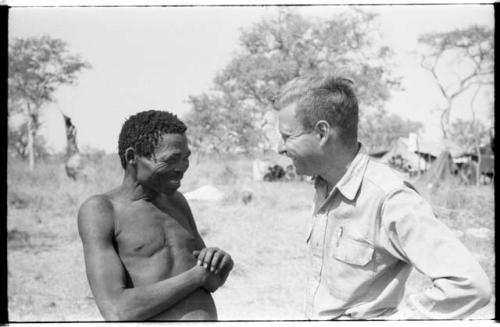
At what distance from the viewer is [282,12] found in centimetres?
1127

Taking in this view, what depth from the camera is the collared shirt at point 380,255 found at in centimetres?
154

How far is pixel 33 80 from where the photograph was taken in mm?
9578

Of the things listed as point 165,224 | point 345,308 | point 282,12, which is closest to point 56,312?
point 165,224

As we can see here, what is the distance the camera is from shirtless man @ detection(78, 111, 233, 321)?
180cm

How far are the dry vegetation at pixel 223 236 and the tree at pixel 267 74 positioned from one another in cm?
111

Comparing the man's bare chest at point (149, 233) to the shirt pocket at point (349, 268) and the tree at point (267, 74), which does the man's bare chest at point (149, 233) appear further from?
the tree at point (267, 74)

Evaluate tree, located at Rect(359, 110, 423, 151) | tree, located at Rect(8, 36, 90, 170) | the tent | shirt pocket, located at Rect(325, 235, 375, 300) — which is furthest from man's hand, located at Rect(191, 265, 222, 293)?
tree, located at Rect(359, 110, 423, 151)

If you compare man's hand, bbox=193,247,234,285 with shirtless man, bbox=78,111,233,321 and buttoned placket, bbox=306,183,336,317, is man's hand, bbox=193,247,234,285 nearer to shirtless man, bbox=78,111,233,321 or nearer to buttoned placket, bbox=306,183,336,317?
shirtless man, bbox=78,111,233,321

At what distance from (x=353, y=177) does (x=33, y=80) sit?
8.93 m

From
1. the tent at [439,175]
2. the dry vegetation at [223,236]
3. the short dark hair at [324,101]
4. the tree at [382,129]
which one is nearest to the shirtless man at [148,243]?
the short dark hair at [324,101]

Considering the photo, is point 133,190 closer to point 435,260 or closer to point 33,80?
point 435,260

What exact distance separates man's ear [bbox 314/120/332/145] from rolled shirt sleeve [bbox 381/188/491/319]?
30cm

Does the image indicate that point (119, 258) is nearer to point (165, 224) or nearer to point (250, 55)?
point (165, 224)

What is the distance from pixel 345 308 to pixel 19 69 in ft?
28.6
